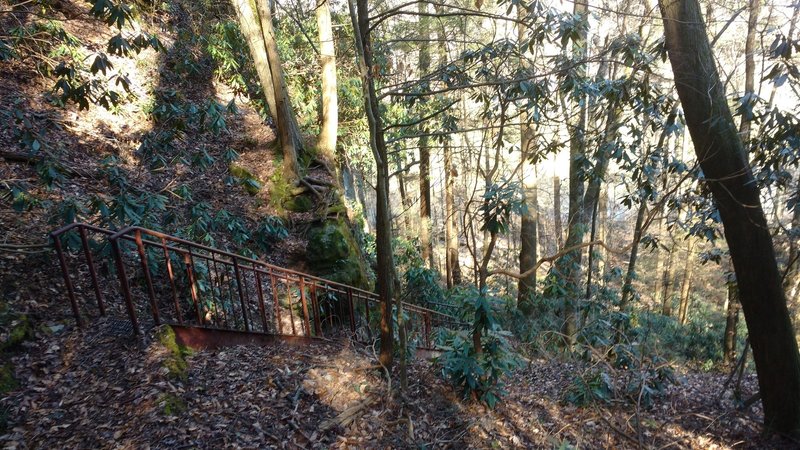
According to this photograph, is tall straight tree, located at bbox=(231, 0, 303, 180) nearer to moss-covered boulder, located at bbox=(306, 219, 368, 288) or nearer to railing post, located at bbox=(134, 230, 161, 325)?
moss-covered boulder, located at bbox=(306, 219, 368, 288)

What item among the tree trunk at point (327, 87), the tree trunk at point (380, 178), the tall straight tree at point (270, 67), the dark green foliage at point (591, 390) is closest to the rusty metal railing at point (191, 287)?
the tree trunk at point (380, 178)

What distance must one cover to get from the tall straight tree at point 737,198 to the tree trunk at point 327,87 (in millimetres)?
6637

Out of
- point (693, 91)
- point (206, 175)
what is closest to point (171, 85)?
point (206, 175)

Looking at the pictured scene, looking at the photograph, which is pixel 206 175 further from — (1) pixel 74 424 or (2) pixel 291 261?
(1) pixel 74 424

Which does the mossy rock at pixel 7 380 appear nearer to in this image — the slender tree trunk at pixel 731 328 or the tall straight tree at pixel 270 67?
the tall straight tree at pixel 270 67

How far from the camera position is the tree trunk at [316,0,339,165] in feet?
29.7

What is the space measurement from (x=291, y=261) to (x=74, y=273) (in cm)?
353

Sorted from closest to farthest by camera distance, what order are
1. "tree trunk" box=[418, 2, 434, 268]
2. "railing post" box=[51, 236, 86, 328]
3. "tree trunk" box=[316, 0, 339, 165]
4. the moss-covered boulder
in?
"railing post" box=[51, 236, 86, 328] < the moss-covered boulder < "tree trunk" box=[316, 0, 339, 165] < "tree trunk" box=[418, 2, 434, 268]

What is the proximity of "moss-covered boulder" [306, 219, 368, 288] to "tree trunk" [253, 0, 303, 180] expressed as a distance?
1.60 metres

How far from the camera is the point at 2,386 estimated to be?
361 centimetres

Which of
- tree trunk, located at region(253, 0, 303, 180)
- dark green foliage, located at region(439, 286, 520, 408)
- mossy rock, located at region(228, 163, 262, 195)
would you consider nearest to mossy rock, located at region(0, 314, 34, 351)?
dark green foliage, located at region(439, 286, 520, 408)

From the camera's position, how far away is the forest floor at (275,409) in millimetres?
3420

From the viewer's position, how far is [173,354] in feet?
13.5

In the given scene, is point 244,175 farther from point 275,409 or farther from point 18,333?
point 275,409
